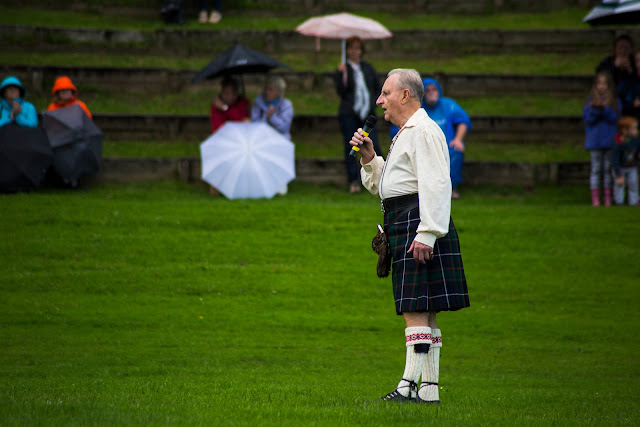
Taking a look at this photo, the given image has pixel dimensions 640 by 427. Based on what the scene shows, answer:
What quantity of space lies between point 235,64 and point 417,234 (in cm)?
945

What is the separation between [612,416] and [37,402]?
3.88m

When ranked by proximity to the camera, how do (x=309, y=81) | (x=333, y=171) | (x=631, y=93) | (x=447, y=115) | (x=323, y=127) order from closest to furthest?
(x=447, y=115), (x=631, y=93), (x=333, y=171), (x=323, y=127), (x=309, y=81)

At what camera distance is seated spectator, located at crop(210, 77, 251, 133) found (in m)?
14.9

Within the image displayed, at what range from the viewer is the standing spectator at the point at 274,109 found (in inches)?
591

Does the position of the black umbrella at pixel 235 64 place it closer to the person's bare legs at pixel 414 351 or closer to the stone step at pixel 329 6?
the stone step at pixel 329 6

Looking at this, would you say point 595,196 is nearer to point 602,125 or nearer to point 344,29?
point 602,125

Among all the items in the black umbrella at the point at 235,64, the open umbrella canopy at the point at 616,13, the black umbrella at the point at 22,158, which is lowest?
the black umbrella at the point at 22,158

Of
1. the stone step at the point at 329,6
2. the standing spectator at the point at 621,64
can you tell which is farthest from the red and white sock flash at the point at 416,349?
the stone step at the point at 329,6

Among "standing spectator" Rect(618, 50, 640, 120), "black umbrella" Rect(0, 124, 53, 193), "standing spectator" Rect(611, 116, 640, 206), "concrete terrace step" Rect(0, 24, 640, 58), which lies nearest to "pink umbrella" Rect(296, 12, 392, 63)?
"standing spectator" Rect(618, 50, 640, 120)

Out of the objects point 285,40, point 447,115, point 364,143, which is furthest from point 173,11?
point 364,143

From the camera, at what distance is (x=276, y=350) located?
8984 millimetres

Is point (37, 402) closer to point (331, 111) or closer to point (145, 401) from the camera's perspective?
point (145, 401)

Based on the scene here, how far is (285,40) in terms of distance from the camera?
802 inches

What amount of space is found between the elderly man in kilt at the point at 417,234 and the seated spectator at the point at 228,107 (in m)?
9.47
